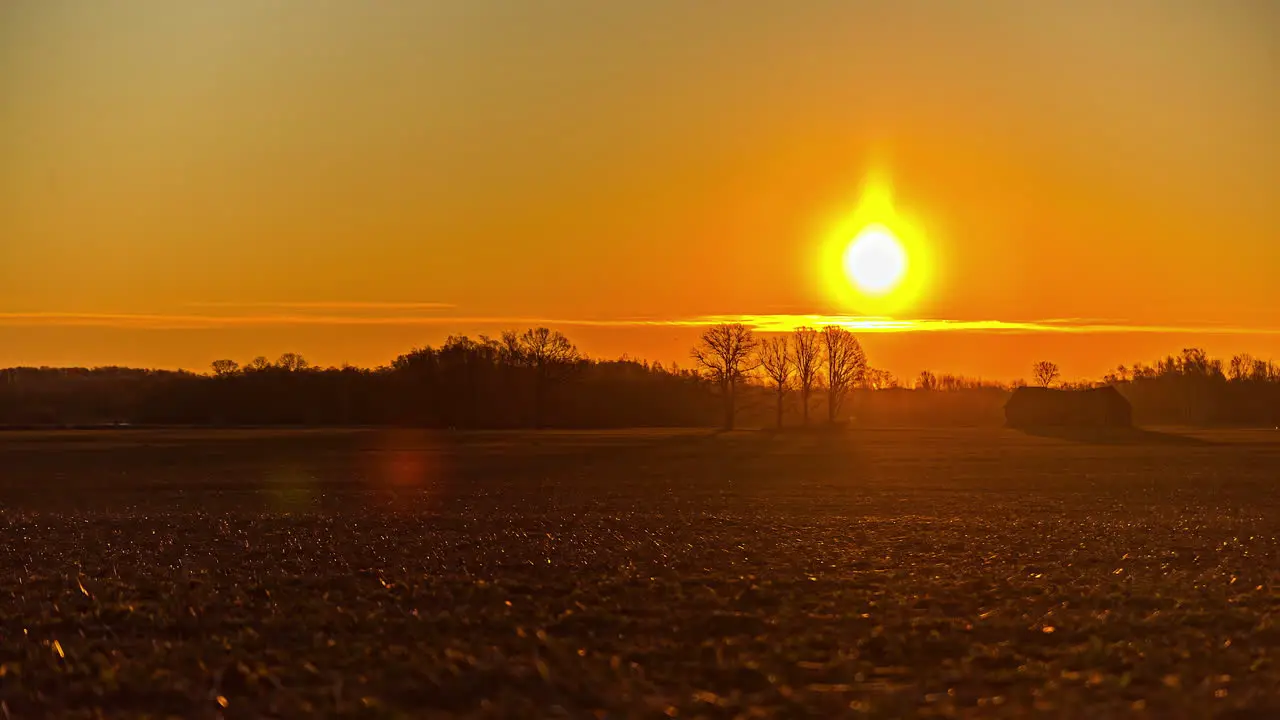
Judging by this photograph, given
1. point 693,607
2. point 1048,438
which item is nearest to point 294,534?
point 693,607

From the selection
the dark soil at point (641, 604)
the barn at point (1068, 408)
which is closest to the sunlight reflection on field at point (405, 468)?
the dark soil at point (641, 604)

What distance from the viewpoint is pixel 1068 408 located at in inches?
5615

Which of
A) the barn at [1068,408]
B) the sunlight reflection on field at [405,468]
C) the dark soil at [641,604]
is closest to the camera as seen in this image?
the dark soil at [641,604]

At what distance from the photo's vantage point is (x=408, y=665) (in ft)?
47.2

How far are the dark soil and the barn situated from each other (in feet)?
329

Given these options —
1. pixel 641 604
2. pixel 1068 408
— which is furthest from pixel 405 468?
pixel 1068 408

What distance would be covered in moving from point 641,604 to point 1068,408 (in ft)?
438

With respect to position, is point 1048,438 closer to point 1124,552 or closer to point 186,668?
point 1124,552

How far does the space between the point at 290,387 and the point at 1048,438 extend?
81.7m

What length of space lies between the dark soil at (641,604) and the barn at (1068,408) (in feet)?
329

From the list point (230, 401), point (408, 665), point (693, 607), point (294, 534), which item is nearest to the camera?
point (408, 665)

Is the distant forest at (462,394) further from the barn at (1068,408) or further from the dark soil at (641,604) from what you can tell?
the dark soil at (641,604)

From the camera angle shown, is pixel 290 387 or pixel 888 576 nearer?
pixel 888 576

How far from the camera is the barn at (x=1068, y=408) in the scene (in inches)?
5408
